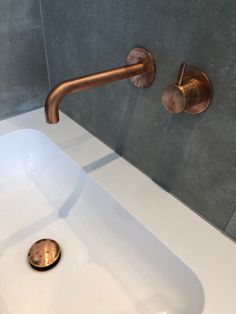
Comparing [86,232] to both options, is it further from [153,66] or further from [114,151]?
[153,66]

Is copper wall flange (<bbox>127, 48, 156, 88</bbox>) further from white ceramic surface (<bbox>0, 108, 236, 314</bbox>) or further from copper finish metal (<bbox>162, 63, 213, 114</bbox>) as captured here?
white ceramic surface (<bbox>0, 108, 236, 314</bbox>)

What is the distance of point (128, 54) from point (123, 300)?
473mm

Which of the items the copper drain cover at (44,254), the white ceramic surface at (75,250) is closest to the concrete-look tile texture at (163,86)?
the white ceramic surface at (75,250)

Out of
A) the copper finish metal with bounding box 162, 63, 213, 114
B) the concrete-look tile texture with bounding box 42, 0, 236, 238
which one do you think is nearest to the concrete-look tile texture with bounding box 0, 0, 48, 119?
the concrete-look tile texture with bounding box 42, 0, 236, 238

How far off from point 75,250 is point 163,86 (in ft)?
1.32

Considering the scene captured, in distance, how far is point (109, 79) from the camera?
1.50 feet

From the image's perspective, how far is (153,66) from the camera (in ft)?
1.71

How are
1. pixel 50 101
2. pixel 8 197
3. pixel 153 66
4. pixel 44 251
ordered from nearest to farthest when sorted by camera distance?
pixel 50 101
pixel 153 66
pixel 44 251
pixel 8 197

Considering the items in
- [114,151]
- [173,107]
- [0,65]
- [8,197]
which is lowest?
[8,197]

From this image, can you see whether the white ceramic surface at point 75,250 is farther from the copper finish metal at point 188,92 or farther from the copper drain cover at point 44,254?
the copper finish metal at point 188,92

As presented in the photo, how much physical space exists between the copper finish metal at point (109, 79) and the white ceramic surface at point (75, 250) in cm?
27

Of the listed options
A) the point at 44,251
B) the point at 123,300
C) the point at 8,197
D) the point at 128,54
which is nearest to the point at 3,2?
the point at 128,54

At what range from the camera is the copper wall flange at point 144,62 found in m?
0.52

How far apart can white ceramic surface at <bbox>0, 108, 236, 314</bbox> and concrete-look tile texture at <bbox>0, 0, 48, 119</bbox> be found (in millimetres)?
92
